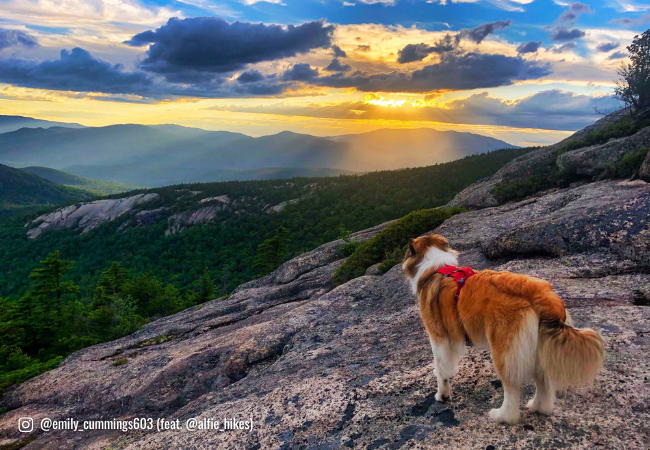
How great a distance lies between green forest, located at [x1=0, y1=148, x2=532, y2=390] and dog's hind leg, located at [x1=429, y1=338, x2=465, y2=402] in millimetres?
8679

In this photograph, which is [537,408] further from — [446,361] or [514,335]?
[514,335]

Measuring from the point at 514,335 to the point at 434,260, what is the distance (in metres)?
1.75

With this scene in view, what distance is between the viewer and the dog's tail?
12.0 ft

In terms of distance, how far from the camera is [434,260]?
550 cm

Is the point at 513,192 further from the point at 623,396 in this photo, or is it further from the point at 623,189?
the point at 623,396

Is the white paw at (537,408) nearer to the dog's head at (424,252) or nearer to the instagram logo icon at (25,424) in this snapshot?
the dog's head at (424,252)

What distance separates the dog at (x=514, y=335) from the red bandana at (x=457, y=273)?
2.3 inches

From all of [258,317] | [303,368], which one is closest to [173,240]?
[258,317]

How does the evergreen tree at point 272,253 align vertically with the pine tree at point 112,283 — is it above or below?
above

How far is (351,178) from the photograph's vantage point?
108 meters

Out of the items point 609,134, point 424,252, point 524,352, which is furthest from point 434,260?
point 609,134

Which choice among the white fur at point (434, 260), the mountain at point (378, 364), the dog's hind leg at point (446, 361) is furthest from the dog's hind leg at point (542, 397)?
the white fur at point (434, 260)

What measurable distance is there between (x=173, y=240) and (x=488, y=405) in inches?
4093

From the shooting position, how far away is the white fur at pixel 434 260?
544 cm
